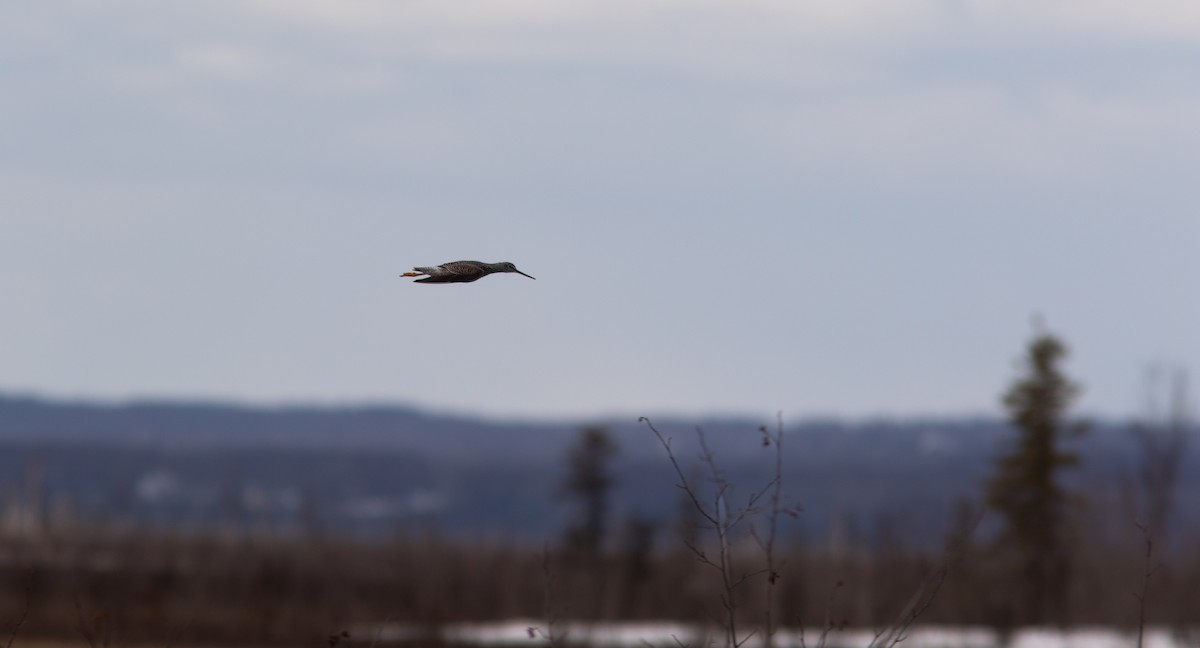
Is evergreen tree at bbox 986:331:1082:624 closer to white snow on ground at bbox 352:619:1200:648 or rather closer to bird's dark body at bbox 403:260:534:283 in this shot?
white snow on ground at bbox 352:619:1200:648

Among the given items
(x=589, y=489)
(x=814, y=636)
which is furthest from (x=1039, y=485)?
(x=589, y=489)

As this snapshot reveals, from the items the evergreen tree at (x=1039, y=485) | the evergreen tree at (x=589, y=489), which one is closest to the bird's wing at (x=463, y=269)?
the evergreen tree at (x=1039, y=485)

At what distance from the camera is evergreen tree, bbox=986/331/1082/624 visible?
55156 mm

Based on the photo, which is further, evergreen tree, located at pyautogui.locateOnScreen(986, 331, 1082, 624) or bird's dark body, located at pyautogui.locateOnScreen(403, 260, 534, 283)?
evergreen tree, located at pyautogui.locateOnScreen(986, 331, 1082, 624)

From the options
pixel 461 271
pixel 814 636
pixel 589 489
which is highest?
pixel 461 271

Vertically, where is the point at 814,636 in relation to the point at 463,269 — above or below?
below

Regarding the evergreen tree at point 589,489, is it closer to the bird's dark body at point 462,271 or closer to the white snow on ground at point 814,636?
the white snow on ground at point 814,636

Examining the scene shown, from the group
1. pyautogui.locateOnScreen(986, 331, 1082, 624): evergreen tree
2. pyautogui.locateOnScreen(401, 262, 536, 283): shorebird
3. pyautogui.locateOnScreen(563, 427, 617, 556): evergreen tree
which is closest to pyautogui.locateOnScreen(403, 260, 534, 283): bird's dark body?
pyautogui.locateOnScreen(401, 262, 536, 283): shorebird

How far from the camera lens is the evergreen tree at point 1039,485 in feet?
181

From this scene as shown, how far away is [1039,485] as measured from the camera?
56.5m

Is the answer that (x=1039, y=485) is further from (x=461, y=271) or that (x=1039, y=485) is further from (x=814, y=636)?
(x=461, y=271)

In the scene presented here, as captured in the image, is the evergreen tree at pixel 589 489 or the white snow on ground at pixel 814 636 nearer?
the white snow on ground at pixel 814 636

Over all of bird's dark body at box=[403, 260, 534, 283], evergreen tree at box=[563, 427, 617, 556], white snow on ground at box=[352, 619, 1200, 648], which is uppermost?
bird's dark body at box=[403, 260, 534, 283]

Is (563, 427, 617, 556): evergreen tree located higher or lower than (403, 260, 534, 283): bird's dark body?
lower
